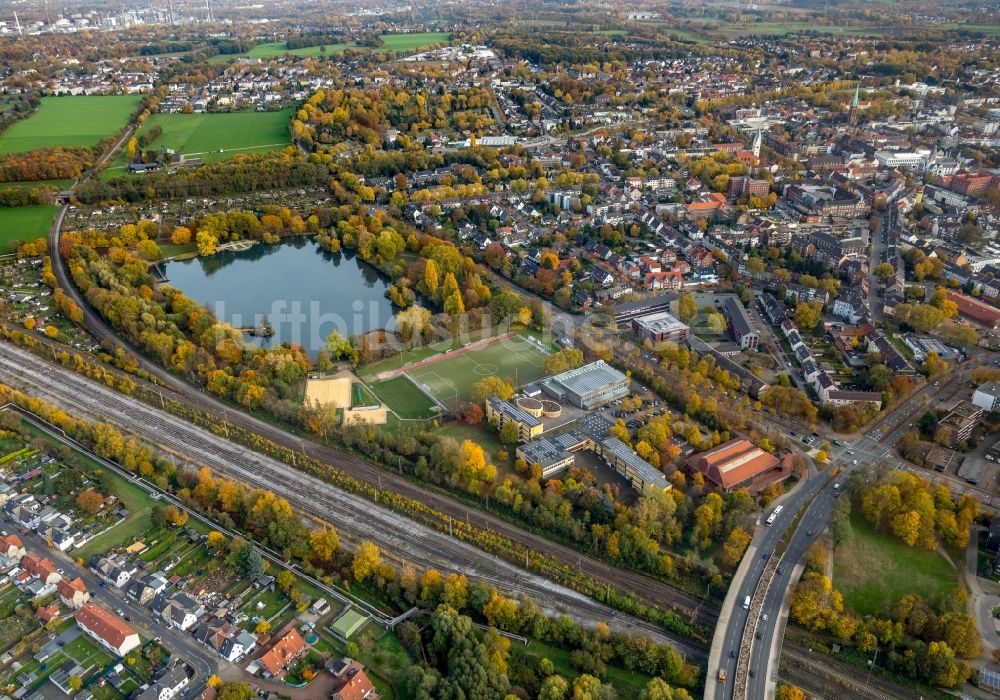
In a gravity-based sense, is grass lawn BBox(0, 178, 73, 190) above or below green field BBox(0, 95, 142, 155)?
below

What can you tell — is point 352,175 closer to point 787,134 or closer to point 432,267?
point 432,267

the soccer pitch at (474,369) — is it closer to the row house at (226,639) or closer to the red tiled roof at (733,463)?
the red tiled roof at (733,463)

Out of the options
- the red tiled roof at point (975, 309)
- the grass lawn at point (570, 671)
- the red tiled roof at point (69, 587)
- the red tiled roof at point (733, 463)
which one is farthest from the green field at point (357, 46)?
the grass lawn at point (570, 671)

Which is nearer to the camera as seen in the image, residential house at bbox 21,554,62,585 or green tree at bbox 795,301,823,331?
residential house at bbox 21,554,62,585

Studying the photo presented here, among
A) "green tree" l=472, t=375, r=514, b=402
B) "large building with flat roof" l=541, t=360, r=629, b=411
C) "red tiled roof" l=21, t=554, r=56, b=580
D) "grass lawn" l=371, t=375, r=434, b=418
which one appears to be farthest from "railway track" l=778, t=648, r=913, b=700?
"red tiled roof" l=21, t=554, r=56, b=580

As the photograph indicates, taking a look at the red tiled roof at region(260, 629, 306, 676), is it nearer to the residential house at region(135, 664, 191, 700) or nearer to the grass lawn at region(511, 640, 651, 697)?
the residential house at region(135, 664, 191, 700)

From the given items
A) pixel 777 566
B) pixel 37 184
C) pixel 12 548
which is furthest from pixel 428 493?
pixel 37 184
